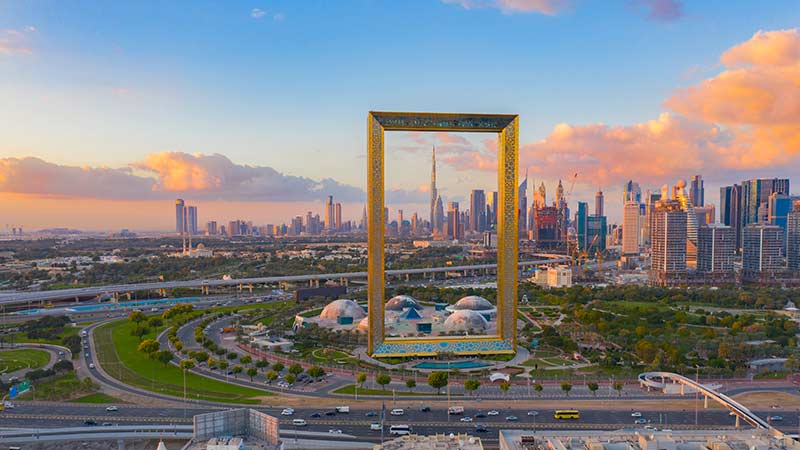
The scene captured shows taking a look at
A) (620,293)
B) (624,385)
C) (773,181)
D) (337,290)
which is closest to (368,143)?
(624,385)

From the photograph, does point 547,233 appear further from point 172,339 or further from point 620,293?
point 172,339

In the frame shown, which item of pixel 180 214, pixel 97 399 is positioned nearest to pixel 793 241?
pixel 97 399

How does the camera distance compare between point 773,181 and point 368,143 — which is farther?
point 773,181

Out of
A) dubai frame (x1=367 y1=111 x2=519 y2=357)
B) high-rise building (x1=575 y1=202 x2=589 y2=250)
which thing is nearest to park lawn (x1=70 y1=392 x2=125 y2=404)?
dubai frame (x1=367 y1=111 x2=519 y2=357)

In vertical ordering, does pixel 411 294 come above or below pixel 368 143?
below

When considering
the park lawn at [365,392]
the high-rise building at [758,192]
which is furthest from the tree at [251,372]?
the high-rise building at [758,192]

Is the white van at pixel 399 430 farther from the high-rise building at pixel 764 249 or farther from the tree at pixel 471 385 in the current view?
the high-rise building at pixel 764 249

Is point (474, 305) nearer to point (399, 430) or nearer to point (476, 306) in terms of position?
point (476, 306)

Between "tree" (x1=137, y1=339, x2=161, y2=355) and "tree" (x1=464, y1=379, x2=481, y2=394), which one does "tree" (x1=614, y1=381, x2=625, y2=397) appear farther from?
"tree" (x1=137, y1=339, x2=161, y2=355)
